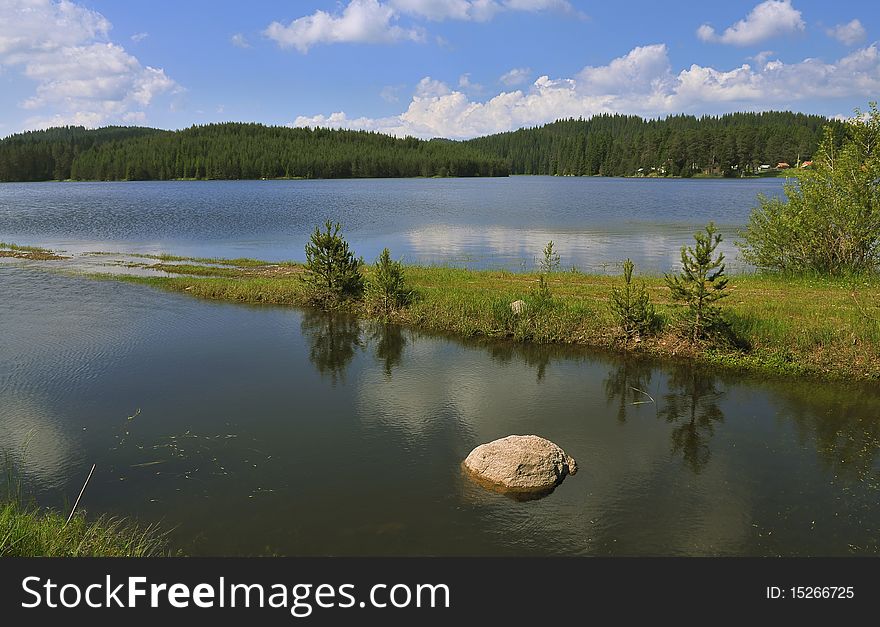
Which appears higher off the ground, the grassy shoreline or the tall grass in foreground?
the grassy shoreline

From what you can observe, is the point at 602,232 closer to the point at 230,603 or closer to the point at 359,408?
the point at 359,408

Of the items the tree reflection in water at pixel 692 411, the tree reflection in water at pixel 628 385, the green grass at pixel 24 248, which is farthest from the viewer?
the green grass at pixel 24 248

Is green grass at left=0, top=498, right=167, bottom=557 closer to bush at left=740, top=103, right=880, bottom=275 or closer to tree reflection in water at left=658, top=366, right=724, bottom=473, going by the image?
tree reflection in water at left=658, top=366, right=724, bottom=473

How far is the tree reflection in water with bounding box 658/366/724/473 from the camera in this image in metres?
16.5

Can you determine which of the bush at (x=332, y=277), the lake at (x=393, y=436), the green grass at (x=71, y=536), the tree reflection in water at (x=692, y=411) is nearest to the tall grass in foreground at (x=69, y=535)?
the green grass at (x=71, y=536)

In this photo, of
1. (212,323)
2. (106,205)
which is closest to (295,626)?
(212,323)

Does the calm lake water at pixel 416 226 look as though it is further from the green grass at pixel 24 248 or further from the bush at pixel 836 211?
the bush at pixel 836 211

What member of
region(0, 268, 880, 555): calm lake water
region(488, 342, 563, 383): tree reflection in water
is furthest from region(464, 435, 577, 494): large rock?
region(488, 342, 563, 383): tree reflection in water

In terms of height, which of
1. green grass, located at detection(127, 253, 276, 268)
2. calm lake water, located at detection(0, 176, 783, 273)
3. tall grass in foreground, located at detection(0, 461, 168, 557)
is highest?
calm lake water, located at detection(0, 176, 783, 273)

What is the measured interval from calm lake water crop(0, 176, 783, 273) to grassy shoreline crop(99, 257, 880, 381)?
8.80m

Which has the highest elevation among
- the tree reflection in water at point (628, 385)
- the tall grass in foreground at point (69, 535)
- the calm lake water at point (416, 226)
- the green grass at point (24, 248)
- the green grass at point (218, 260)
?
the calm lake water at point (416, 226)

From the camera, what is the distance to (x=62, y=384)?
69.1 feet

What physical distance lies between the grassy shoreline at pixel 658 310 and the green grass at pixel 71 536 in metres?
17.3

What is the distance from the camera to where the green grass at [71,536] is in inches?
391
